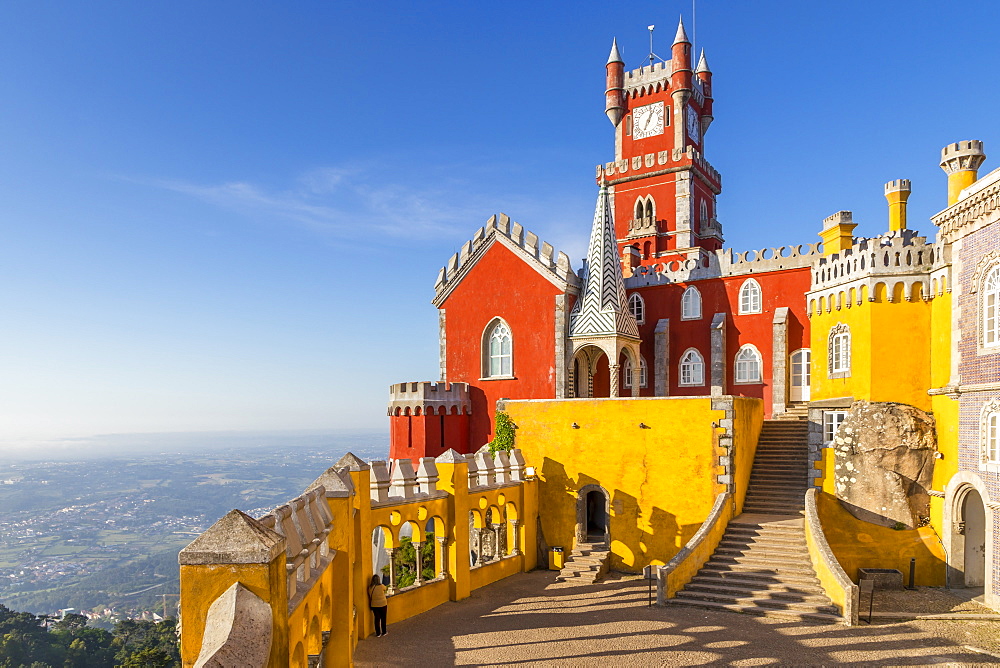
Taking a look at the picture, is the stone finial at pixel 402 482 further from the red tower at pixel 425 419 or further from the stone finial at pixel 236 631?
the red tower at pixel 425 419

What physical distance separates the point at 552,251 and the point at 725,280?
701cm

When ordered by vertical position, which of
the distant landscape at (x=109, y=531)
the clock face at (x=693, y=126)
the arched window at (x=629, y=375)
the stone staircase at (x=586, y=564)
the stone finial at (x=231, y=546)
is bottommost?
the distant landscape at (x=109, y=531)

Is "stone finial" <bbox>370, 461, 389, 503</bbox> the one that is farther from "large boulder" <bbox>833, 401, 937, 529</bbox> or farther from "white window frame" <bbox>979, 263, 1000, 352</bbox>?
"white window frame" <bbox>979, 263, 1000, 352</bbox>

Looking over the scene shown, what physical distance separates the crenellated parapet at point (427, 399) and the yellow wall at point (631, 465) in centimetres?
663

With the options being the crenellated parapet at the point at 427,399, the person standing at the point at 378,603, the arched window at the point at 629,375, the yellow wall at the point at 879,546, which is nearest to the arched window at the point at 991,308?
the yellow wall at the point at 879,546

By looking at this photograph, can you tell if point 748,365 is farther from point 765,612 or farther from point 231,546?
point 231,546

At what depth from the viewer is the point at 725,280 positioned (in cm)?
2600

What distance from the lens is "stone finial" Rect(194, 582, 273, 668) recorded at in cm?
508

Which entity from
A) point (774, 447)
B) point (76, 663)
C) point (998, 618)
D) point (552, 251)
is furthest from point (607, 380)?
point (76, 663)

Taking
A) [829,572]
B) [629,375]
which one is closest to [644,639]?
[829,572]

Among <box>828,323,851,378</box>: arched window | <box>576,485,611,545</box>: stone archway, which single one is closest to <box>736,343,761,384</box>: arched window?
<box>828,323,851,378</box>: arched window

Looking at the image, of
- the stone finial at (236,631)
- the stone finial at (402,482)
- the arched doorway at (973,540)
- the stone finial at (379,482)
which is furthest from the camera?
the arched doorway at (973,540)

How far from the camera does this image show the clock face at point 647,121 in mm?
34750

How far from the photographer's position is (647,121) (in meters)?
35.2
